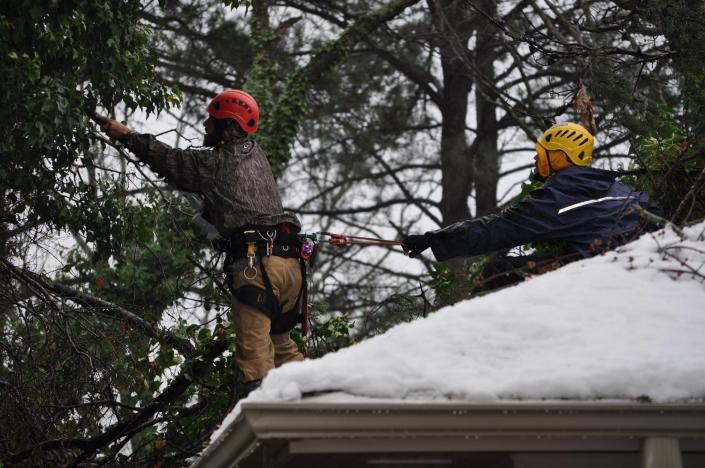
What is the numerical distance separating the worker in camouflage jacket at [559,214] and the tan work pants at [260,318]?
0.84 meters

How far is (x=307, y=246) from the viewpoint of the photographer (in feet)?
23.5

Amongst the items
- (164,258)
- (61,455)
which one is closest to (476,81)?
(164,258)

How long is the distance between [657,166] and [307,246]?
2.41 metres

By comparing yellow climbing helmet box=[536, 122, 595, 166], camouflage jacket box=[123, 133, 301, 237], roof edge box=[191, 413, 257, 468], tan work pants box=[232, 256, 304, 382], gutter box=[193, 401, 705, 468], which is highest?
yellow climbing helmet box=[536, 122, 595, 166]

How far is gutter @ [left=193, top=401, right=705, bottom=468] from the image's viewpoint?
4.13 metres

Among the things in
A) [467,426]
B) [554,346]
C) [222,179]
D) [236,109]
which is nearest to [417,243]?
[222,179]

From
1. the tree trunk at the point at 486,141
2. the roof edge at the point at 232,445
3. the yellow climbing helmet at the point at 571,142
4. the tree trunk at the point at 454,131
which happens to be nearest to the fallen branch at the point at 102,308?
the yellow climbing helmet at the point at 571,142

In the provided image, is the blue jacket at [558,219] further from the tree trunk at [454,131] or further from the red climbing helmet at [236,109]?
the tree trunk at [454,131]

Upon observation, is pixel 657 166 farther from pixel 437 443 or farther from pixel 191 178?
pixel 437 443

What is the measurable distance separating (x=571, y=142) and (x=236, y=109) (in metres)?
2.17

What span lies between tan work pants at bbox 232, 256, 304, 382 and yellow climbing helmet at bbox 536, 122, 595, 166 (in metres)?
1.82

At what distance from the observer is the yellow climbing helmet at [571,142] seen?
24.1 feet

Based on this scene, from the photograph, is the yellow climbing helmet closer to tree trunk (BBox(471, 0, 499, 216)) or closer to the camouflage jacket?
the camouflage jacket

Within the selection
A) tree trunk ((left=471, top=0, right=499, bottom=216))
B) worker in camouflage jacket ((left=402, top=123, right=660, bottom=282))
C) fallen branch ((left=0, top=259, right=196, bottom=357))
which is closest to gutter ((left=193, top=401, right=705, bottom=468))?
worker in camouflage jacket ((left=402, top=123, right=660, bottom=282))
